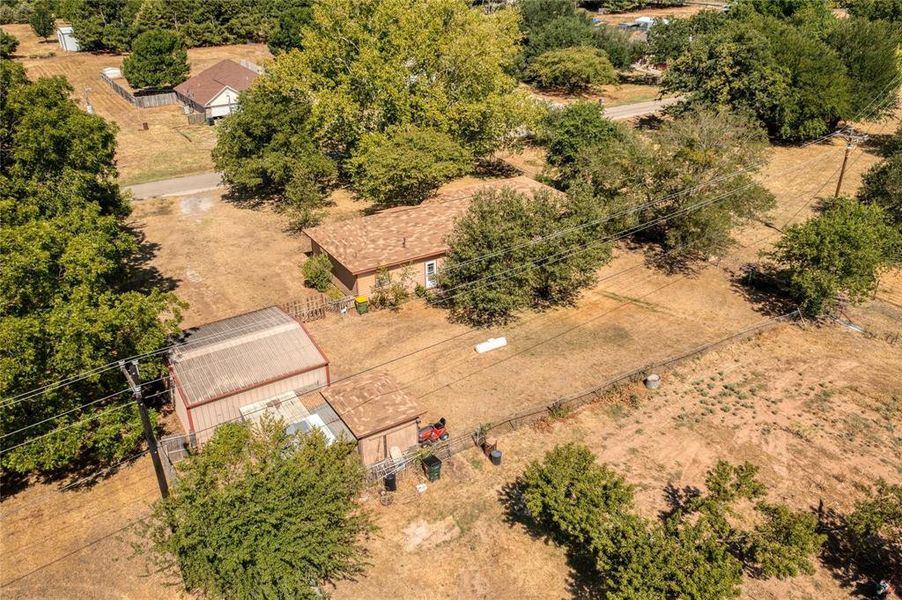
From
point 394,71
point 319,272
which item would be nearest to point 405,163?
point 394,71

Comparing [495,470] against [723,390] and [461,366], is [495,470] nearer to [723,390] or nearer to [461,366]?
[461,366]

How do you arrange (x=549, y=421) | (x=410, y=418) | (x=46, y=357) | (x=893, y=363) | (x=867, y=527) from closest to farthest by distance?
(x=867, y=527) < (x=46, y=357) < (x=410, y=418) < (x=549, y=421) < (x=893, y=363)

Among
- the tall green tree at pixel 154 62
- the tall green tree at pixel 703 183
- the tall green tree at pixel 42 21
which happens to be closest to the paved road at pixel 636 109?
the tall green tree at pixel 703 183

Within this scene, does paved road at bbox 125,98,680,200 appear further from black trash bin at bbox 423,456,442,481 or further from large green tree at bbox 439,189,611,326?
black trash bin at bbox 423,456,442,481

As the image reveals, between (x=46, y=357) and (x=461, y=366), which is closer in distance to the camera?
(x=46, y=357)

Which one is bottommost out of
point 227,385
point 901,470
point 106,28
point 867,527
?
point 901,470

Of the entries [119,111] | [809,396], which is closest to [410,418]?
[809,396]

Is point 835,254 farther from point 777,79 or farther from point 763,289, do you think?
point 777,79
